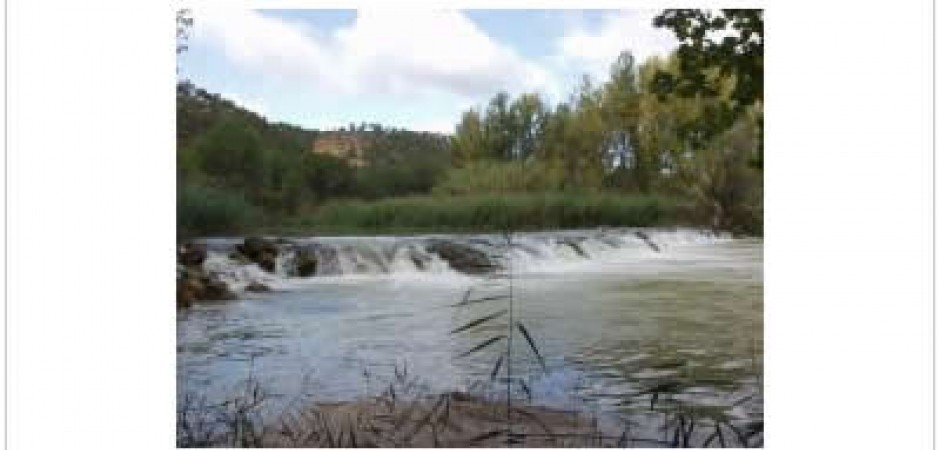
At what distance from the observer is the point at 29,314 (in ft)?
10.6

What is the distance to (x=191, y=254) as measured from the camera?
348cm

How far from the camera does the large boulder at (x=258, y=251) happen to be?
140 inches

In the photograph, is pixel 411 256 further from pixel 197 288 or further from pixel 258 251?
pixel 197 288

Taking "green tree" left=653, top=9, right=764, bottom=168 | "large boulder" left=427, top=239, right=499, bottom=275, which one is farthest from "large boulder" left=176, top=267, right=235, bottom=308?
"green tree" left=653, top=9, right=764, bottom=168

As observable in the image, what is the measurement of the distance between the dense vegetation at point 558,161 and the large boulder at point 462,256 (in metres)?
0.07

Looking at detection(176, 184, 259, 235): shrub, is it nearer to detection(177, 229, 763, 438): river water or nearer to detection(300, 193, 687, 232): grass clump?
detection(177, 229, 763, 438): river water

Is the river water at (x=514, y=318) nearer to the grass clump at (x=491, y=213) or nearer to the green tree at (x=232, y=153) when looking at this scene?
the grass clump at (x=491, y=213)

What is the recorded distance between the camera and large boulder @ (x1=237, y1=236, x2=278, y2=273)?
3549mm

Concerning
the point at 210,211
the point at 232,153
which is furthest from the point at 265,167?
the point at 210,211

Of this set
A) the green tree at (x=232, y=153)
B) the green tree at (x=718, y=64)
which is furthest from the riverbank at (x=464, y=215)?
the green tree at (x=718, y=64)

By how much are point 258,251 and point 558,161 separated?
1.00 m
